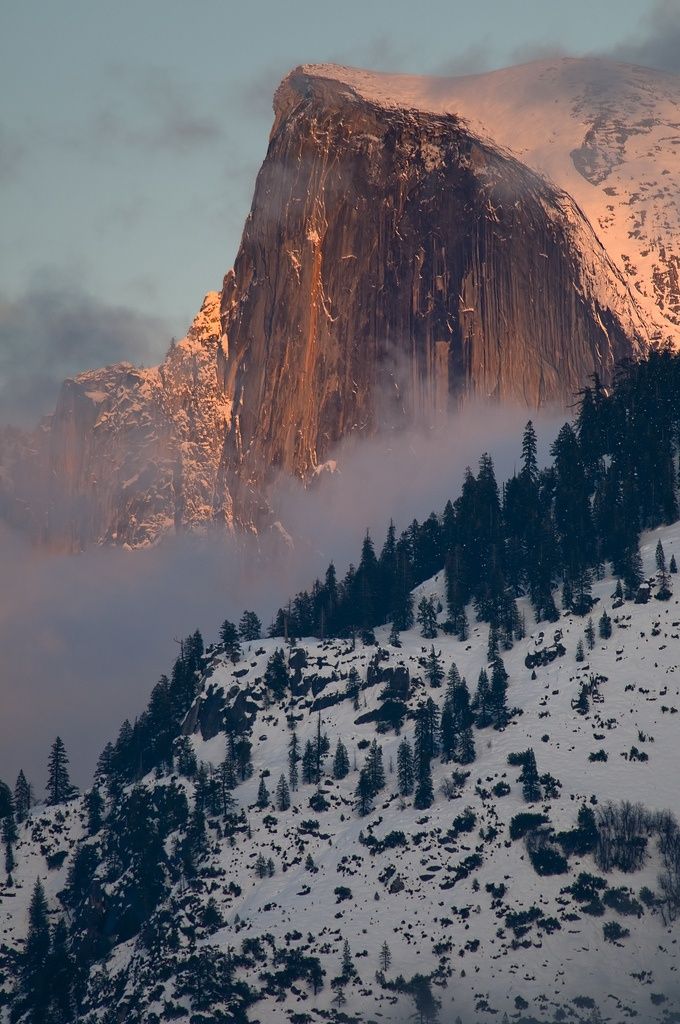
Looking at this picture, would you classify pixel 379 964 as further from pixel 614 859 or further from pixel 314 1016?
pixel 614 859

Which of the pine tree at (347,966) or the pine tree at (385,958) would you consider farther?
the pine tree at (347,966)

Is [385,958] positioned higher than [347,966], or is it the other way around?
[385,958]

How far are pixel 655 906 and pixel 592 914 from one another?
5816 mm

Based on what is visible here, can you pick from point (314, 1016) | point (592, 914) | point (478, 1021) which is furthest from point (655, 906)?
point (314, 1016)

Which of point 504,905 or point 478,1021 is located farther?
point 504,905

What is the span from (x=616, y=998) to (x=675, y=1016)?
6.19m

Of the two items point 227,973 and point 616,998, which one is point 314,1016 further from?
point 616,998

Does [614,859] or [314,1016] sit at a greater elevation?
[614,859]

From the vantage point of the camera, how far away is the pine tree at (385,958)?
637 ft

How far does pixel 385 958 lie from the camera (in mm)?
195250

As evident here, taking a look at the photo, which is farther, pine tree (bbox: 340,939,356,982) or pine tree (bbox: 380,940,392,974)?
pine tree (bbox: 340,939,356,982)

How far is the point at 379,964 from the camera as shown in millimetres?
195000

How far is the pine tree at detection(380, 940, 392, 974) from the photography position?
194125 millimetres

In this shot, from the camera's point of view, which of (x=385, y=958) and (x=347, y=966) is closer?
(x=347, y=966)
